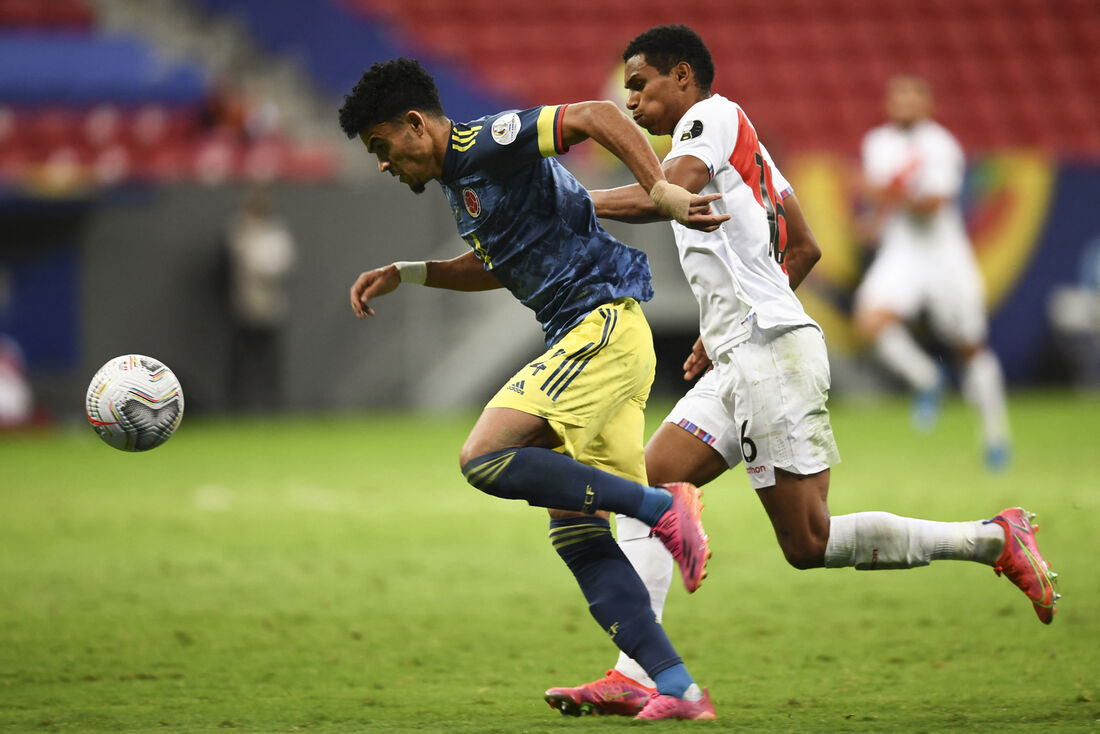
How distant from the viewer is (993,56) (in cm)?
1972

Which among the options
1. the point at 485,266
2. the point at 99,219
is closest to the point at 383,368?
the point at 99,219

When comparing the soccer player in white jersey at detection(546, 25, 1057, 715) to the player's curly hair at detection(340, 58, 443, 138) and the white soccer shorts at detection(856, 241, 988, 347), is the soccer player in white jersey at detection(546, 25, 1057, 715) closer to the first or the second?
the player's curly hair at detection(340, 58, 443, 138)

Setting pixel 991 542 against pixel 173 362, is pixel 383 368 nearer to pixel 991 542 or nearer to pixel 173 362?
pixel 173 362

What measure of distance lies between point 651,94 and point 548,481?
122 centimetres

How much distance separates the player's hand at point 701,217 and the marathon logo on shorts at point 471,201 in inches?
31.2

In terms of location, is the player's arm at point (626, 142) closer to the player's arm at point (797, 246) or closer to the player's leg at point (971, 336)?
the player's arm at point (797, 246)

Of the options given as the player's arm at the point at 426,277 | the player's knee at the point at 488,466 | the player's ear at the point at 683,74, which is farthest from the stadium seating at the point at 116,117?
the player's knee at the point at 488,466

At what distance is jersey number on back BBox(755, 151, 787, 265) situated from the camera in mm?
4297

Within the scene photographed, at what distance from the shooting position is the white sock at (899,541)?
421 cm

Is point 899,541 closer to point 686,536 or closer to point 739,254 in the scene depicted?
point 686,536

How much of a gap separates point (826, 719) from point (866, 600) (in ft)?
6.91

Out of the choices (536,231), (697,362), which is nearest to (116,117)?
(697,362)

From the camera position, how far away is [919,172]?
10.3 m

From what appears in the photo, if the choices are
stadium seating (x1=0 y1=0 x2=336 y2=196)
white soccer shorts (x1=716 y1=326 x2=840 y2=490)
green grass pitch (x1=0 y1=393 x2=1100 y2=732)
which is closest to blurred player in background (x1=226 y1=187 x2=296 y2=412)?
stadium seating (x1=0 y1=0 x2=336 y2=196)
